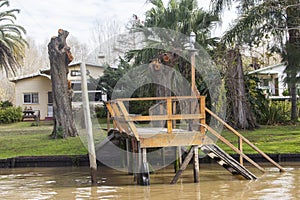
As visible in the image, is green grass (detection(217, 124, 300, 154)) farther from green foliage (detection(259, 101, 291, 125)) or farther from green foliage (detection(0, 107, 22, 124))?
green foliage (detection(0, 107, 22, 124))

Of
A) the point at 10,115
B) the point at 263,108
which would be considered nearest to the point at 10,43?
the point at 10,115

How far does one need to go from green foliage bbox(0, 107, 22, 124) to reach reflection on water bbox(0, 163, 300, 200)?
55.7 ft

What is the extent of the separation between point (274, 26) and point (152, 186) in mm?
8508

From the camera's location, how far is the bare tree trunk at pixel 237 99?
70.2 ft

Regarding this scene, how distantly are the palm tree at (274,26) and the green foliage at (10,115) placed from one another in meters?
16.0

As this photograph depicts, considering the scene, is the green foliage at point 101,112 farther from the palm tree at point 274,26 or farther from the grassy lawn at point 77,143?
the palm tree at point 274,26

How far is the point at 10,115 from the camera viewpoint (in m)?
31.0

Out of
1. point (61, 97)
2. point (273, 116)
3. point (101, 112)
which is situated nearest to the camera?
point (61, 97)

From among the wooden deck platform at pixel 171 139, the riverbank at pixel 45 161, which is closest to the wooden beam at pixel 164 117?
the wooden deck platform at pixel 171 139

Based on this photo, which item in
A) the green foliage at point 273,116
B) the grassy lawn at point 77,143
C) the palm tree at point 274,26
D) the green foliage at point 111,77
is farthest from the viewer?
the green foliage at point 111,77

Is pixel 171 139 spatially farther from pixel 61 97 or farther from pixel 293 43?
pixel 61 97

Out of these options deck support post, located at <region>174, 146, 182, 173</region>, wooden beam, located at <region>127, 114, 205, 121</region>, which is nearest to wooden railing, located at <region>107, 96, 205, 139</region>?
wooden beam, located at <region>127, 114, 205, 121</region>

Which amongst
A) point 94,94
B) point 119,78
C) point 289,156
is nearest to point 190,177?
point 289,156

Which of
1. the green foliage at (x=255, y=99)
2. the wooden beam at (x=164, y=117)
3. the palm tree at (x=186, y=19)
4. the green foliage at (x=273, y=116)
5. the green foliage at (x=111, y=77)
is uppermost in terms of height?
the palm tree at (x=186, y=19)
